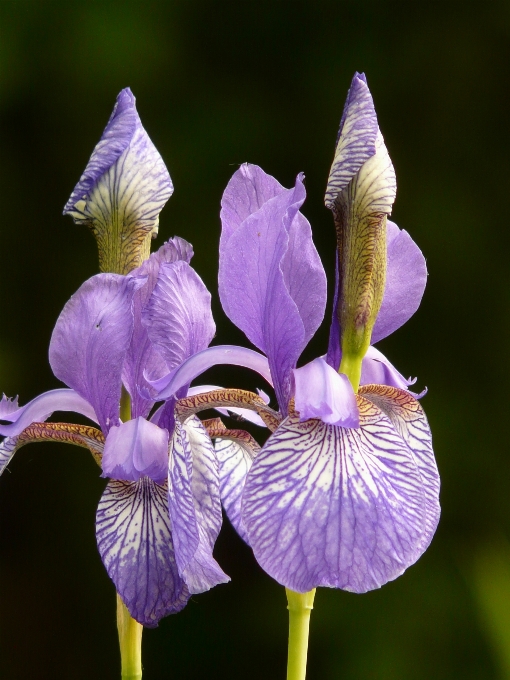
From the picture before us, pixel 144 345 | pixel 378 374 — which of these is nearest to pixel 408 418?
pixel 378 374

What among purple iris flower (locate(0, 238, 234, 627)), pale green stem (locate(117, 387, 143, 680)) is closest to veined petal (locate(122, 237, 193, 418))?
purple iris flower (locate(0, 238, 234, 627))

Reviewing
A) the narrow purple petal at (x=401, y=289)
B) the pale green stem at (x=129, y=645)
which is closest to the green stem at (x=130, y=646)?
the pale green stem at (x=129, y=645)

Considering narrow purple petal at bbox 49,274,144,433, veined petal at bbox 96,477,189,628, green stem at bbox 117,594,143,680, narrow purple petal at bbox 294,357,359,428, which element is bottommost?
green stem at bbox 117,594,143,680

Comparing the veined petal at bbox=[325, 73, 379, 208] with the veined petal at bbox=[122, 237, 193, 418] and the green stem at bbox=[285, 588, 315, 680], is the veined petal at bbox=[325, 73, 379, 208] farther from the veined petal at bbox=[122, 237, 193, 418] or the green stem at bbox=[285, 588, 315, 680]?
the green stem at bbox=[285, 588, 315, 680]

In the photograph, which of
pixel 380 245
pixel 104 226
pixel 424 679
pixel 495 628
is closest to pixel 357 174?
pixel 380 245

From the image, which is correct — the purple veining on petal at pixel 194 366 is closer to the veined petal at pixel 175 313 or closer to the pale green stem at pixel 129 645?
the veined petal at pixel 175 313
